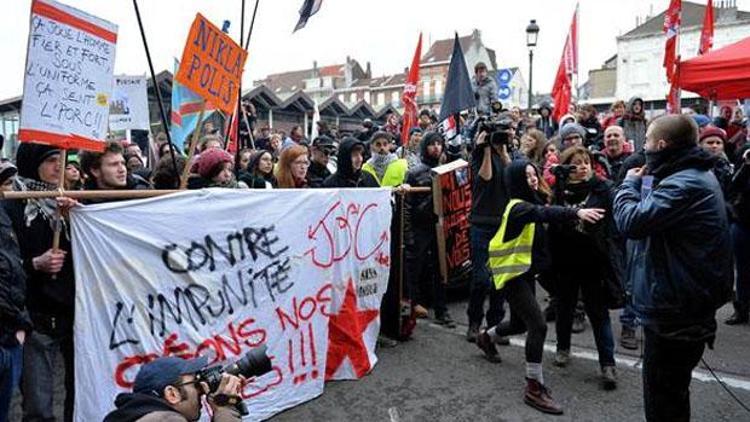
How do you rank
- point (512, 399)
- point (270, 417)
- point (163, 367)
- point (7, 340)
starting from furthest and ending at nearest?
point (512, 399), point (270, 417), point (7, 340), point (163, 367)

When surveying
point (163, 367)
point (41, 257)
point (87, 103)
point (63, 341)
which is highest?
point (87, 103)

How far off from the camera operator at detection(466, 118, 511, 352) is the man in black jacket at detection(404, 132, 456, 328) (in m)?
0.75

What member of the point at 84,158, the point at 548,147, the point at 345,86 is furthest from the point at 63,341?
the point at 345,86

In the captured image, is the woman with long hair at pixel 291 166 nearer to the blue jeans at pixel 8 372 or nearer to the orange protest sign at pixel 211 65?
the orange protest sign at pixel 211 65

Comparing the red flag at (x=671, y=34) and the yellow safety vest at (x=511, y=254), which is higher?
the red flag at (x=671, y=34)

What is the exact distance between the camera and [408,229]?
555 cm

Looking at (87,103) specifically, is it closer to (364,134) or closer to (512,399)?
(512,399)

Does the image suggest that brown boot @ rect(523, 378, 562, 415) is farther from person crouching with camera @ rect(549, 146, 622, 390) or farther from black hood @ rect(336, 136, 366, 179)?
black hood @ rect(336, 136, 366, 179)

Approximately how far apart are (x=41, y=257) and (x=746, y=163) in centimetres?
568

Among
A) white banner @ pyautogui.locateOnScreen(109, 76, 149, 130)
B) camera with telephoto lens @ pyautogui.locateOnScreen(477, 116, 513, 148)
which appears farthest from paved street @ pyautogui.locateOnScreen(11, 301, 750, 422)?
white banner @ pyautogui.locateOnScreen(109, 76, 149, 130)

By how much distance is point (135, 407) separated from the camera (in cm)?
188

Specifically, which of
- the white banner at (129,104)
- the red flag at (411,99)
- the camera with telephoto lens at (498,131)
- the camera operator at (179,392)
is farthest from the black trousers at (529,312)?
the white banner at (129,104)

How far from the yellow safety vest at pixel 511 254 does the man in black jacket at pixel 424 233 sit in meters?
1.40

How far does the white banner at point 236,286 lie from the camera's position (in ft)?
10.1
